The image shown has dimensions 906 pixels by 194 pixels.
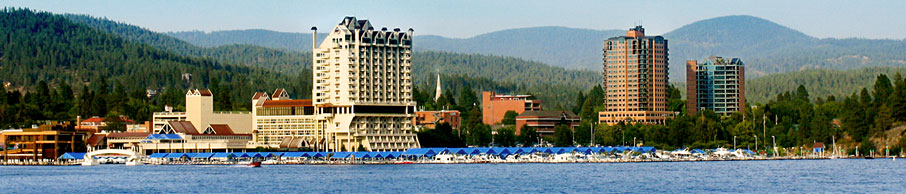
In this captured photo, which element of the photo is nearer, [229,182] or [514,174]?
[229,182]

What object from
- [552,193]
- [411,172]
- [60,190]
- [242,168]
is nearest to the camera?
[552,193]

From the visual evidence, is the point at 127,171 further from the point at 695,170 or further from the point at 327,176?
the point at 695,170

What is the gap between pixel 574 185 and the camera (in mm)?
135625

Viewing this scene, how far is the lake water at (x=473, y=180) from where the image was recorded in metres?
130

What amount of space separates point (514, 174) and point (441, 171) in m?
14.6

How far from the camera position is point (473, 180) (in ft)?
484

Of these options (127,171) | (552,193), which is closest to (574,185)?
(552,193)

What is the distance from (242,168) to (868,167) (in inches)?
3238

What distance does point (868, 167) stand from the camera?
17850cm

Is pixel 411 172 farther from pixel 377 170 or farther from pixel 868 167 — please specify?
pixel 868 167

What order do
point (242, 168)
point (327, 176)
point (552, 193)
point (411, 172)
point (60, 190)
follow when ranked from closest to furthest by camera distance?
point (552, 193), point (60, 190), point (327, 176), point (411, 172), point (242, 168)

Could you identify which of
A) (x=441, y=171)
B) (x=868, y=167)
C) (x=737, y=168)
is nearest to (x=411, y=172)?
(x=441, y=171)

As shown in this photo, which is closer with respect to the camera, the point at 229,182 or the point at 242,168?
the point at 229,182

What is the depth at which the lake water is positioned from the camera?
130 m
